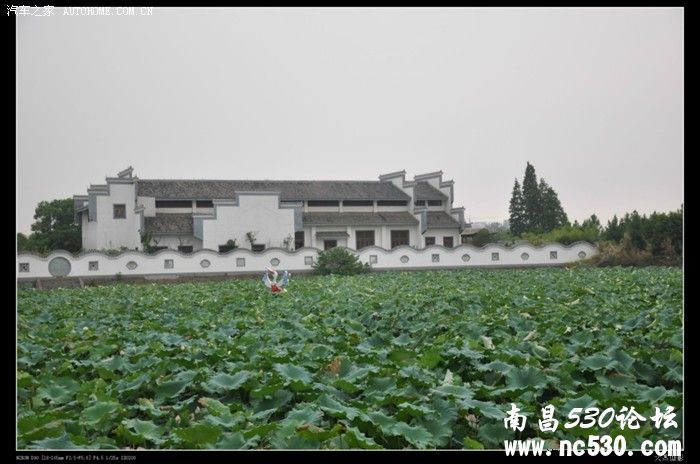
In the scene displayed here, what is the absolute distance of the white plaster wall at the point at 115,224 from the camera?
23438mm

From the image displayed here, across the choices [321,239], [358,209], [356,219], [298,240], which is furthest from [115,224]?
[358,209]

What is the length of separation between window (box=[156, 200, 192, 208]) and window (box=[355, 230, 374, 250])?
6.56 metres

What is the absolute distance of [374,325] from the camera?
659cm

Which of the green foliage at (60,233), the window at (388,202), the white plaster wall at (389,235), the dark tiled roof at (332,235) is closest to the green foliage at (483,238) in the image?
the white plaster wall at (389,235)

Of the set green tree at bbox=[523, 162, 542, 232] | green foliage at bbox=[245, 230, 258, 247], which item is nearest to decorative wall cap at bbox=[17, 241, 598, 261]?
green foliage at bbox=[245, 230, 258, 247]

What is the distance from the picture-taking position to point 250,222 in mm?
25328

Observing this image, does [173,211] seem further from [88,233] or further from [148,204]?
[88,233]

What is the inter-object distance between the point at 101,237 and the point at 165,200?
339cm

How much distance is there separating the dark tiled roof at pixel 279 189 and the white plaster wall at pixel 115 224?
1.58 m

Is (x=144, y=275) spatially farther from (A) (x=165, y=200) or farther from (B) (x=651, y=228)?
(B) (x=651, y=228)

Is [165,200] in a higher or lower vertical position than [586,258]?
higher

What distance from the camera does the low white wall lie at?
1912cm

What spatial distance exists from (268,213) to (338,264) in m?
6.13
